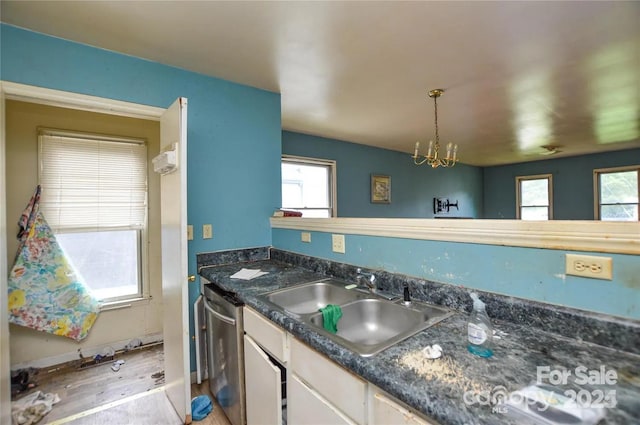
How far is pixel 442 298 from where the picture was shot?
1.21m

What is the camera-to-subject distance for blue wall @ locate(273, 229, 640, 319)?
82cm

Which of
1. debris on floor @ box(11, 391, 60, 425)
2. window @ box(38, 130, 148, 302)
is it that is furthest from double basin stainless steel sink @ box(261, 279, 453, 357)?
window @ box(38, 130, 148, 302)

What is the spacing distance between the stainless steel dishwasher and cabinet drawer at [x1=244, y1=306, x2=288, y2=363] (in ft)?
0.29

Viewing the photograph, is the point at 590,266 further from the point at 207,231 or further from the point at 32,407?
the point at 32,407

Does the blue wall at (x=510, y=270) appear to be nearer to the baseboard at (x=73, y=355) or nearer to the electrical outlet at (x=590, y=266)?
the electrical outlet at (x=590, y=266)

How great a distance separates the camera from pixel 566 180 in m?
5.55

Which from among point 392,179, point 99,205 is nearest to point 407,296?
point 99,205

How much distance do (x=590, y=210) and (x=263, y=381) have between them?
6.72 m

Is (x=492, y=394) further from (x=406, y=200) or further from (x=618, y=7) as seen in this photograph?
(x=406, y=200)

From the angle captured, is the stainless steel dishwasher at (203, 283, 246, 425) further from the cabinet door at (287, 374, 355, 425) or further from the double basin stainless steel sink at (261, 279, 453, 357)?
the cabinet door at (287, 374, 355, 425)

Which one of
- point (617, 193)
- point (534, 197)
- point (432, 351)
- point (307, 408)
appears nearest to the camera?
point (432, 351)

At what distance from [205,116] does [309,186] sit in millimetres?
2063

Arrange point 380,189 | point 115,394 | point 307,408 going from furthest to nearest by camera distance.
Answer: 1. point 380,189
2. point 115,394
3. point 307,408

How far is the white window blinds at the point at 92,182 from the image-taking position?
91.6 inches
